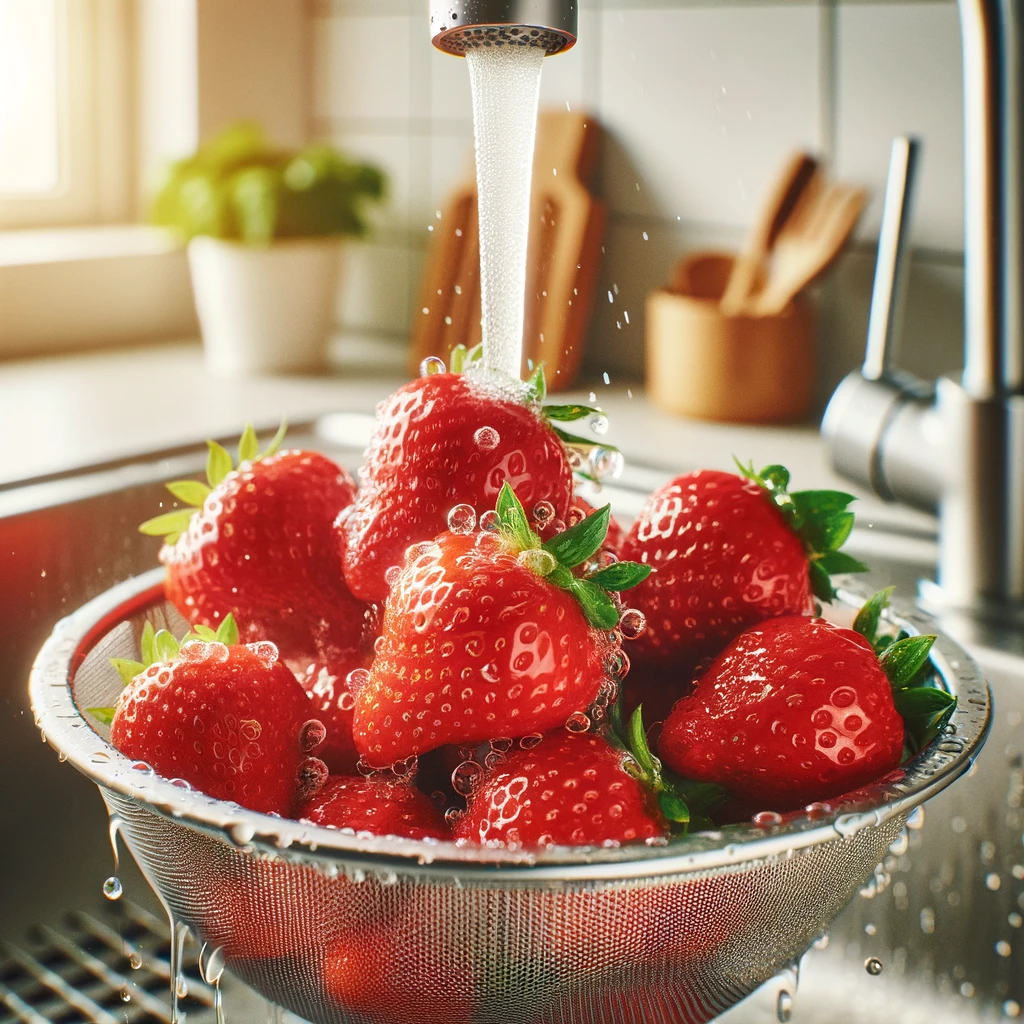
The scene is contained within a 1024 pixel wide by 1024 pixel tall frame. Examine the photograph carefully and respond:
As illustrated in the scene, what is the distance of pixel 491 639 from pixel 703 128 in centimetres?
87

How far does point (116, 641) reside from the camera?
489mm

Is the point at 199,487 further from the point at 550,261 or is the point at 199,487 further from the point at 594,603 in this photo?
the point at 550,261

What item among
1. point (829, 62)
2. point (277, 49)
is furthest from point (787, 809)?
point (277, 49)

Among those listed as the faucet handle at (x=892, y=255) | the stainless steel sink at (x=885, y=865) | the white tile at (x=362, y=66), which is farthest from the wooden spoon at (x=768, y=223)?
the white tile at (x=362, y=66)

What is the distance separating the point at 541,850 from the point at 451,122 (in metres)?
1.15

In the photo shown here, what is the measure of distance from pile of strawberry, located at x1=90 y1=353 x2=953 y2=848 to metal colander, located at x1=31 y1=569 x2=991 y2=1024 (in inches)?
0.8

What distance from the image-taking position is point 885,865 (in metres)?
0.64

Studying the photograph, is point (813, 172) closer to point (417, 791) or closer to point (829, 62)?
point (829, 62)

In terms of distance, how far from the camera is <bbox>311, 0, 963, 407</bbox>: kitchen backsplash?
3.21 feet

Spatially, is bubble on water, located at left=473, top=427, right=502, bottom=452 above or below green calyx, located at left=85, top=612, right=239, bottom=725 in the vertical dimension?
above

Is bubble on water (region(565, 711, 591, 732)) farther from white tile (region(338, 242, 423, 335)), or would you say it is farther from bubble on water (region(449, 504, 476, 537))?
white tile (region(338, 242, 423, 335))

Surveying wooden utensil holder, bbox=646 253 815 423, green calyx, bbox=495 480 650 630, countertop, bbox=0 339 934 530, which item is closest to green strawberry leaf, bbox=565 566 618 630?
green calyx, bbox=495 480 650 630

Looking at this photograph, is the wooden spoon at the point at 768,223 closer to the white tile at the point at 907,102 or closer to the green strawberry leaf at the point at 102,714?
the white tile at the point at 907,102

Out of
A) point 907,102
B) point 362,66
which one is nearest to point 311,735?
point 907,102
